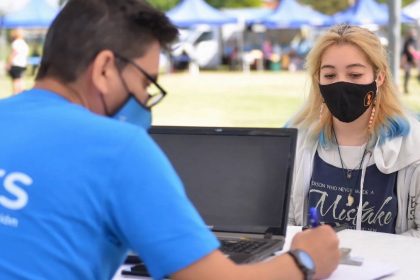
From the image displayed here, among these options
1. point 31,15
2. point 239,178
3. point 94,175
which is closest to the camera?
point 94,175

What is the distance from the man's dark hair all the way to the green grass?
19.2 ft

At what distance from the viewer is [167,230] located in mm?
1263

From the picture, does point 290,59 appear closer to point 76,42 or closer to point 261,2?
point 261,2

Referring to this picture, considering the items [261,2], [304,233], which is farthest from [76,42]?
[261,2]

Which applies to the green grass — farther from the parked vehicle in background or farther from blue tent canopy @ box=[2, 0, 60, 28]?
the parked vehicle in background

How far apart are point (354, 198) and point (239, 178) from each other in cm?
79

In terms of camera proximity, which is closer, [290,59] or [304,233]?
[304,233]

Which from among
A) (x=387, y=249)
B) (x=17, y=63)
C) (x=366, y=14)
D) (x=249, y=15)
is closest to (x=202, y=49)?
(x=249, y=15)

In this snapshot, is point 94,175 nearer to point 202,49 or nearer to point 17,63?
point 17,63

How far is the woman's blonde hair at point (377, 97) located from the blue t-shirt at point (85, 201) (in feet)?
5.49

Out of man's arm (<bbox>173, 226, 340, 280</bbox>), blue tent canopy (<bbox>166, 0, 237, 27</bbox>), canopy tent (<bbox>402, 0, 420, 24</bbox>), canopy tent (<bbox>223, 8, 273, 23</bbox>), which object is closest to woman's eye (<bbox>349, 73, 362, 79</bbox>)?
man's arm (<bbox>173, 226, 340, 280</bbox>)

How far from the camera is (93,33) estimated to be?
4.53 feet

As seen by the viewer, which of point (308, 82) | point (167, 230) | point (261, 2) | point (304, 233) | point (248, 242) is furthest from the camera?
point (261, 2)

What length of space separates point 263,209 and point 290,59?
2616cm
